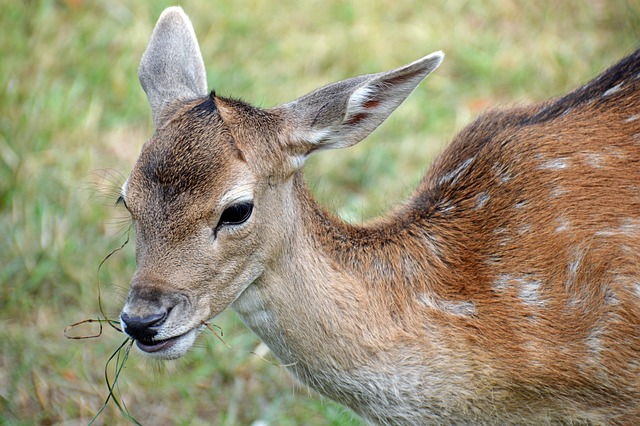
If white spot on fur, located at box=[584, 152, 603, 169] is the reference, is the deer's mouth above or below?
below

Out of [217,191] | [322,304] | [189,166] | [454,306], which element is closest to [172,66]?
[189,166]

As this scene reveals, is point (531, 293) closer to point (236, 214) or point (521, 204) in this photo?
point (521, 204)

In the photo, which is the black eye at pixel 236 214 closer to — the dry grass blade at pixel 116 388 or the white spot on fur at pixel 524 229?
the dry grass blade at pixel 116 388

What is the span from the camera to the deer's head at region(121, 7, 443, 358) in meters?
4.26

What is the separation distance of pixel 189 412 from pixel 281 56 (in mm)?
3862

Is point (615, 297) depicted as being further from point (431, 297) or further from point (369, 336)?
point (369, 336)

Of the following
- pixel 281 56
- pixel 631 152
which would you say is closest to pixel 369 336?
pixel 631 152

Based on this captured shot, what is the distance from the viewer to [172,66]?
5207mm

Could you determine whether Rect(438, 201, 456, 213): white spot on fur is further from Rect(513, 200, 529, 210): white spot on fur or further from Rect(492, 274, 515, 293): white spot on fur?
Rect(492, 274, 515, 293): white spot on fur

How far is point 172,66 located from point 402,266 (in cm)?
161

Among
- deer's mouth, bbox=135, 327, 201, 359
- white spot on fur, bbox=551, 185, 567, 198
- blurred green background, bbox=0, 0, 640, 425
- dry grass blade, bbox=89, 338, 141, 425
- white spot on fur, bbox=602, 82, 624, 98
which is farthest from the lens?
blurred green background, bbox=0, 0, 640, 425

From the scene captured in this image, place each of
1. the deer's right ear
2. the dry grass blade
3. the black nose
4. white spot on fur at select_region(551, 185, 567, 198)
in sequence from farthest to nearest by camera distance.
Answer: the deer's right ear → the dry grass blade → white spot on fur at select_region(551, 185, 567, 198) → the black nose

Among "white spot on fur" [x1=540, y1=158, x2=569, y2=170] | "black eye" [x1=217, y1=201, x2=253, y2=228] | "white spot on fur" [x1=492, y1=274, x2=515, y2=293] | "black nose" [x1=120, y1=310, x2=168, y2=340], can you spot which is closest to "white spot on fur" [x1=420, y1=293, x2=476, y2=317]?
"white spot on fur" [x1=492, y1=274, x2=515, y2=293]

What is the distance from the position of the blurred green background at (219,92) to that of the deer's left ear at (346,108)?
101cm
